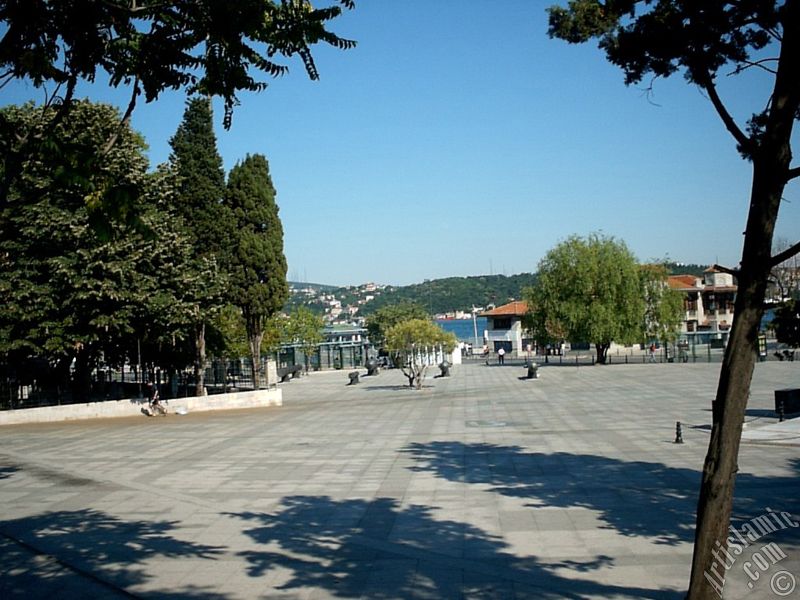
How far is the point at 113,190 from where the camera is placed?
670 cm

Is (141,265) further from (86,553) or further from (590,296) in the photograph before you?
(590,296)

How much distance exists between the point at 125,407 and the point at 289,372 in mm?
21225

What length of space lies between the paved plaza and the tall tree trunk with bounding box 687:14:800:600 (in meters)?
2.09

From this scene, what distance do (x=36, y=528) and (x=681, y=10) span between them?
1163 cm

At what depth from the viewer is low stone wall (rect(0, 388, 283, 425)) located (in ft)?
88.9

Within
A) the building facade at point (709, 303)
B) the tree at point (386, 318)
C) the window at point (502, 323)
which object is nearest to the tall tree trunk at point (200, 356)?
the tree at point (386, 318)

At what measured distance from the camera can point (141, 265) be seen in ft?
89.4

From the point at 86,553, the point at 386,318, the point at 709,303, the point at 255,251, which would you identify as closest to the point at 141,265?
the point at 255,251

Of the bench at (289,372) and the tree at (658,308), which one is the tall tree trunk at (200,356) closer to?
the bench at (289,372)

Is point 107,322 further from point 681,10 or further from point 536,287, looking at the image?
point 536,287

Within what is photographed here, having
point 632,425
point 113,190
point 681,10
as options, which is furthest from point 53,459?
point 681,10

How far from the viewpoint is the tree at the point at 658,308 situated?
52781 mm

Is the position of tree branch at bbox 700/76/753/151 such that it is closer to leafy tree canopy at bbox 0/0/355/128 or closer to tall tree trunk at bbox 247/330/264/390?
leafy tree canopy at bbox 0/0/355/128

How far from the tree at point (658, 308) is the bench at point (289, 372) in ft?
82.1
